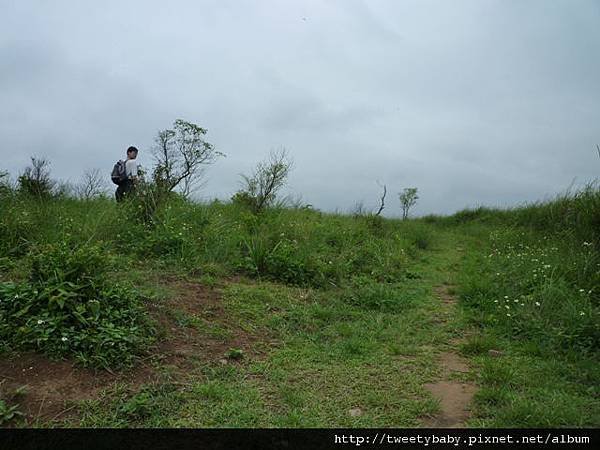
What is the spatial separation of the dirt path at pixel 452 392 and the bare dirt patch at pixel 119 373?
1.49 metres

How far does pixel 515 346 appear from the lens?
12.5 feet

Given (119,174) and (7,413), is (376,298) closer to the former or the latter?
A: (7,413)

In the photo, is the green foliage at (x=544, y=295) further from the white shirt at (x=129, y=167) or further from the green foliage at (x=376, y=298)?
the white shirt at (x=129, y=167)

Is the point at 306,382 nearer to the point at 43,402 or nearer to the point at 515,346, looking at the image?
the point at 43,402

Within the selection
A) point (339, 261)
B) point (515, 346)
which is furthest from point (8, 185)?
point (515, 346)

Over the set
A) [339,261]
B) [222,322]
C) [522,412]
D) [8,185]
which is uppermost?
[8,185]

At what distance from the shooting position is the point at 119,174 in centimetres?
809

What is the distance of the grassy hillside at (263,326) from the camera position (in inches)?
105

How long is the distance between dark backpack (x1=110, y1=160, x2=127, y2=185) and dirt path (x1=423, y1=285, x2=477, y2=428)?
21.2ft

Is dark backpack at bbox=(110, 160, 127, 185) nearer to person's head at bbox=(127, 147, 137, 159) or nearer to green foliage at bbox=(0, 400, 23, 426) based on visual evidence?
person's head at bbox=(127, 147, 137, 159)

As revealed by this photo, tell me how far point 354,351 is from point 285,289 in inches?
67.0

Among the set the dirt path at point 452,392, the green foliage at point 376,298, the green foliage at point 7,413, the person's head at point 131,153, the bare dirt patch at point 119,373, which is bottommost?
the dirt path at point 452,392

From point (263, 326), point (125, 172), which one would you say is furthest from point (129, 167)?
point (263, 326)

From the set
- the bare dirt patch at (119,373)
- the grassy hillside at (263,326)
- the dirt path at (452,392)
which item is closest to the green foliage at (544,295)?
the grassy hillside at (263,326)
